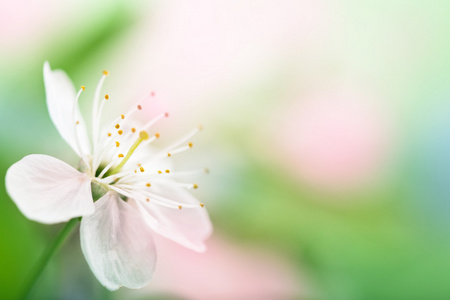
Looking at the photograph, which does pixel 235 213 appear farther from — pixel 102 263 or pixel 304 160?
pixel 102 263

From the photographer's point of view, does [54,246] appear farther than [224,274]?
No

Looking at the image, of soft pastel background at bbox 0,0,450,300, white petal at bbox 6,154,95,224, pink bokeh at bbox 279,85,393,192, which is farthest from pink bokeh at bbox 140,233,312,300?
white petal at bbox 6,154,95,224

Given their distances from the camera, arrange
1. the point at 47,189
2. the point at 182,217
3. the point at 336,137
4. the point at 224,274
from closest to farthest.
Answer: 1. the point at 47,189
2. the point at 182,217
3. the point at 224,274
4. the point at 336,137

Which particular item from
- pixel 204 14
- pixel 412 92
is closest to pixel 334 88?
pixel 412 92

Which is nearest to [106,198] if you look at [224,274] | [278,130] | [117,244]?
[117,244]

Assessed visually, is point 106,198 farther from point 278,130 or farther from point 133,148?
point 278,130

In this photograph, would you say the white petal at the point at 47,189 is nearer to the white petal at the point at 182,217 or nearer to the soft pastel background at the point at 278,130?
the white petal at the point at 182,217
